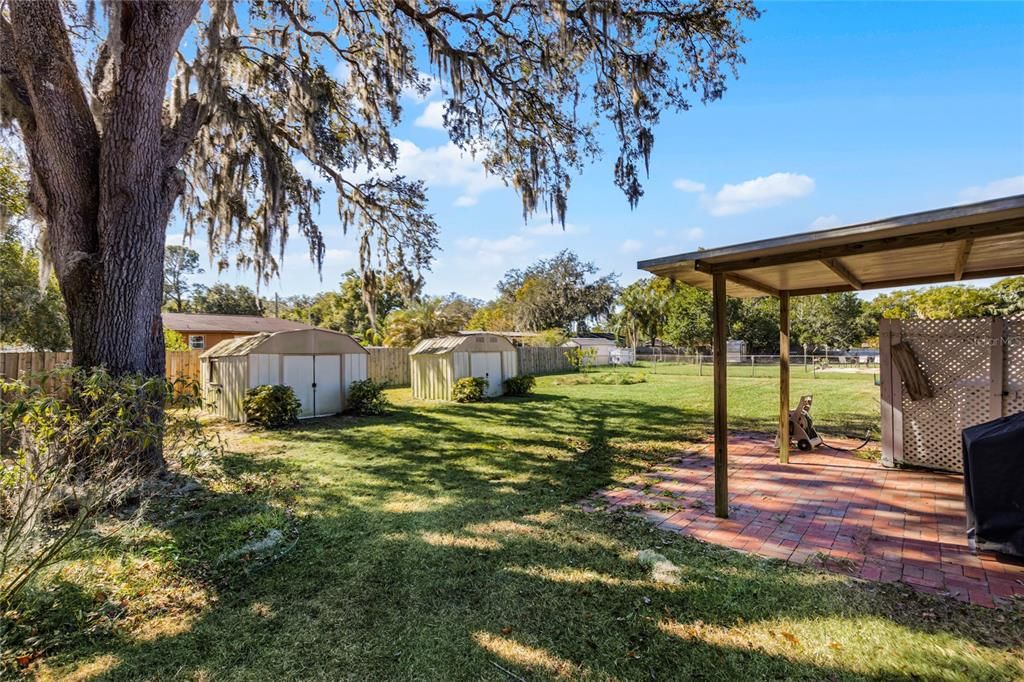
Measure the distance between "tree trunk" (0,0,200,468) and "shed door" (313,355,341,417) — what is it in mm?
5666

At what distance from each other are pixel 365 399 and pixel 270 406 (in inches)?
86.0

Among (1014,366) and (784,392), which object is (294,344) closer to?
(784,392)

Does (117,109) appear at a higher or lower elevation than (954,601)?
higher

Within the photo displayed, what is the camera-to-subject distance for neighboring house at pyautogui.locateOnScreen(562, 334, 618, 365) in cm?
3326

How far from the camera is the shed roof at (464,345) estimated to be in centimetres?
1320

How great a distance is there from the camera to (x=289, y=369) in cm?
998

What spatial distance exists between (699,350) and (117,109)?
3410 cm

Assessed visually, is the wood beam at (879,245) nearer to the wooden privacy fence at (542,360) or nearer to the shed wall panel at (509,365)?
the shed wall panel at (509,365)

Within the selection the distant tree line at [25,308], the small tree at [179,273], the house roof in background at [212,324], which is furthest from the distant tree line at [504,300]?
the distant tree line at [25,308]

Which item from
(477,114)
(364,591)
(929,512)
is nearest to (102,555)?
(364,591)

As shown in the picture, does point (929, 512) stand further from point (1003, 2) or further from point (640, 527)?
point (1003, 2)

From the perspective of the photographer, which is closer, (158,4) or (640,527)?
(640,527)

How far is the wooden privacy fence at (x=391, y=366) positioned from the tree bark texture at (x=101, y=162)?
40.8ft

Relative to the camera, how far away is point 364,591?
290 cm
